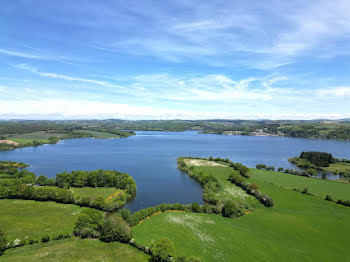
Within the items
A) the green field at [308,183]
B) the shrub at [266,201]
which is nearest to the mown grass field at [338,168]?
the green field at [308,183]

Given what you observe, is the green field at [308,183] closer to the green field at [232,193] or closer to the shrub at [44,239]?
the green field at [232,193]

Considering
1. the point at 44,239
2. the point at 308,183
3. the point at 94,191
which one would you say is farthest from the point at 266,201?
the point at 44,239

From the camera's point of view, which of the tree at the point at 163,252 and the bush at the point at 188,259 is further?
the tree at the point at 163,252

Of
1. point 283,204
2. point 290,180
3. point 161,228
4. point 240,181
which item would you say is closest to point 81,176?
point 161,228

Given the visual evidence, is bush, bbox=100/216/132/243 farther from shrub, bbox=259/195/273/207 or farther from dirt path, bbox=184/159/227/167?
dirt path, bbox=184/159/227/167

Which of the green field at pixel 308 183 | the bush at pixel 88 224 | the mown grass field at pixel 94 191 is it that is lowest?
the mown grass field at pixel 94 191

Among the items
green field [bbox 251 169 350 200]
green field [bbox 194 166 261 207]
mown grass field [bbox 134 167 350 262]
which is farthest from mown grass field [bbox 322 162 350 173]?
green field [bbox 194 166 261 207]
